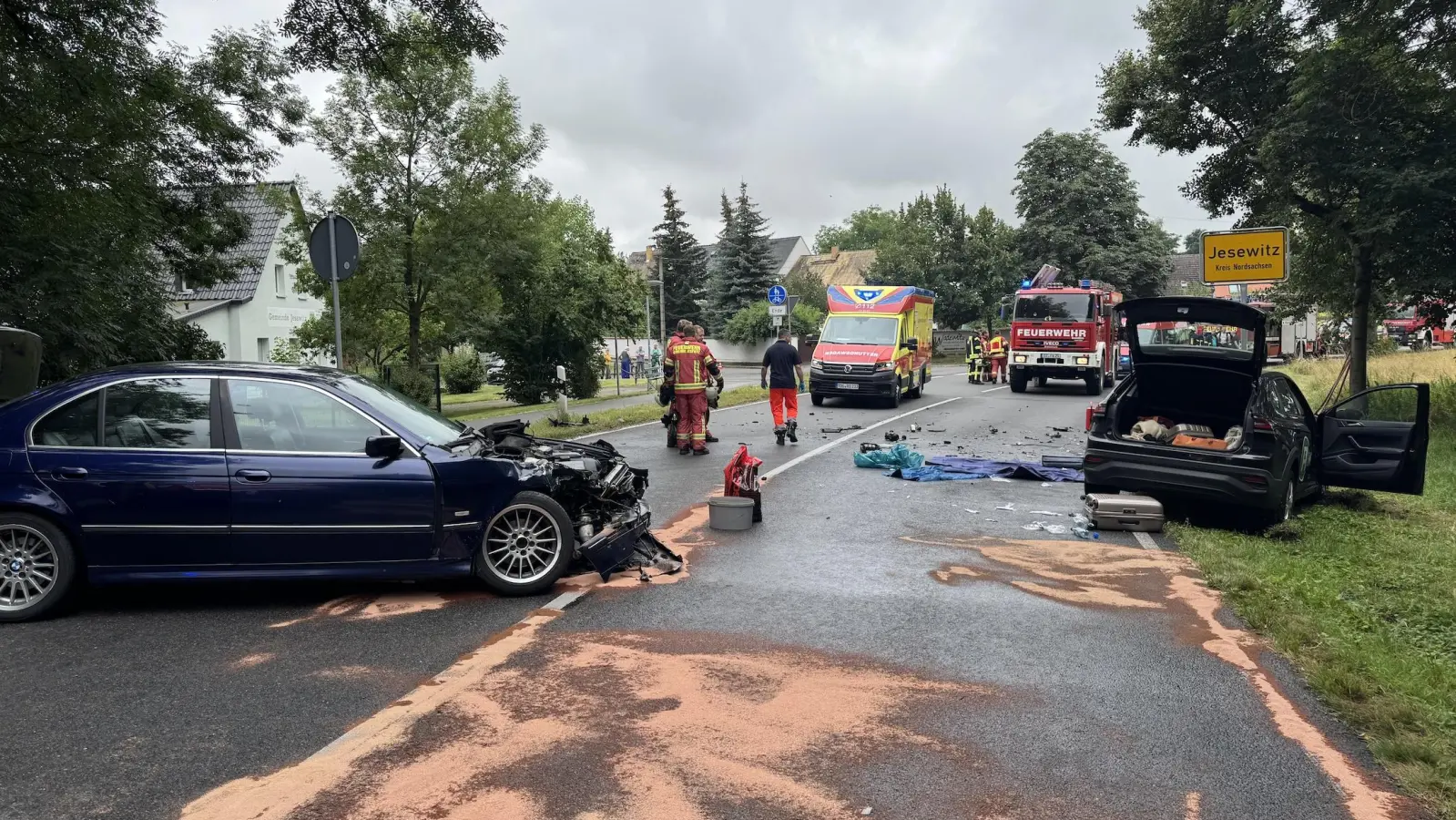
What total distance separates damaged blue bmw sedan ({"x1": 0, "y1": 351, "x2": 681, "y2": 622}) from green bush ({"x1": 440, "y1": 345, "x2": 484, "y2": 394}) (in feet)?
120

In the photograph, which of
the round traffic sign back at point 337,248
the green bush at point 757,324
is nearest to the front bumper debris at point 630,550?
the round traffic sign back at point 337,248

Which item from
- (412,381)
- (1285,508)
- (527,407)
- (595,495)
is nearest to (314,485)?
(595,495)

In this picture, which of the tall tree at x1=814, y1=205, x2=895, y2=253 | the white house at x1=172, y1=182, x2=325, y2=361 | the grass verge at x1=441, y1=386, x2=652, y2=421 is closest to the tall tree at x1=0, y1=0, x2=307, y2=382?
the grass verge at x1=441, y1=386, x2=652, y2=421

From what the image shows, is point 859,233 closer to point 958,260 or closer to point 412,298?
point 958,260

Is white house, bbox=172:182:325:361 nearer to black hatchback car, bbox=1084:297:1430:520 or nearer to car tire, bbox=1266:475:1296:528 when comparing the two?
black hatchback car, bbox=1084:297:1430:520

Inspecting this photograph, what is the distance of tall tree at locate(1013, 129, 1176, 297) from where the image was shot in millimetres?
54281

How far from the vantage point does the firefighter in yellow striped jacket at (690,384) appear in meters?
13.4

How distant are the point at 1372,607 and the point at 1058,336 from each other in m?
21.7

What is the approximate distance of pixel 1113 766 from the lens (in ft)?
12.7

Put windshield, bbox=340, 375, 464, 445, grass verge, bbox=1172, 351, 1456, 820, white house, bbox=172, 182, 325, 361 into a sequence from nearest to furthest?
grass verge, bbox=1172, 351, 1456, 820, windshield, bbox=340, 375, 464, 445, white house, bbox=172, 182, 325, 361

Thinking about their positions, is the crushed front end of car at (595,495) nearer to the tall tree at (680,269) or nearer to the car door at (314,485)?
the car door at (314,485)

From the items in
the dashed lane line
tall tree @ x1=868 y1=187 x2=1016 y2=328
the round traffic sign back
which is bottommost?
the dashed lane line

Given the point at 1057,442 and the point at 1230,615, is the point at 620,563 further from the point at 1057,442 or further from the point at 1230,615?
the point at 1057,442

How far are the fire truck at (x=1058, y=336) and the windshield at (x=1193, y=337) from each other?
58.2 ft
